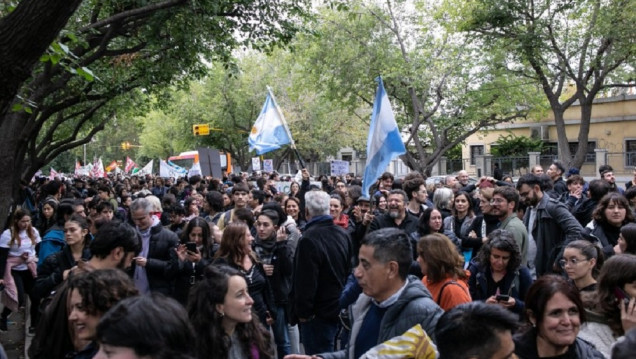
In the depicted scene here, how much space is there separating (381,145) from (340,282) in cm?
294

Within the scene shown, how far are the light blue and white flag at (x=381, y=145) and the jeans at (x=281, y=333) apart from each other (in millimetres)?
2237

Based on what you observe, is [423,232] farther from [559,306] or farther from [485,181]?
[559,306]

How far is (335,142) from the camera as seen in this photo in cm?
4775

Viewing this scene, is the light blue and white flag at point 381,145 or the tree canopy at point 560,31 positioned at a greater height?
the tree canopy at point 560,31

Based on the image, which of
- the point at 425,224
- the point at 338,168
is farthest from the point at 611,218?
the point at 338,168

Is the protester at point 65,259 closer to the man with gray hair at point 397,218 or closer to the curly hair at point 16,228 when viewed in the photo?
the curly hair at point 16,228

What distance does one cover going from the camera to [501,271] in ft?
16.5

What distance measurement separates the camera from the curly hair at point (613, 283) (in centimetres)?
379

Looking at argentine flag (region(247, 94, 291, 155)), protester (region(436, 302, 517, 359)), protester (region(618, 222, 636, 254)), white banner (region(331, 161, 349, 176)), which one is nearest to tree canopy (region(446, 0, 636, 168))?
white banner (region(331, 161, 349, 176))

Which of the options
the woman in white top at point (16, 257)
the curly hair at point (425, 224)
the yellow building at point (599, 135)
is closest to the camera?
the curly hair at point (425, 224)

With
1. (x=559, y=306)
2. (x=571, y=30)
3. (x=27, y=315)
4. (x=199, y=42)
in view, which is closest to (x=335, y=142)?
(x=571, y=30)

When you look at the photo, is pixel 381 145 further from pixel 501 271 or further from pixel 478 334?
pixel 478 334

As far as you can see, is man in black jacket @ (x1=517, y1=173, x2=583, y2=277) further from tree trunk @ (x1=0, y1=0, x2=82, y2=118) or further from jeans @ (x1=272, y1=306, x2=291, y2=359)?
tree trunk @ (x1=0, y1=0, x2=82, y2=118)

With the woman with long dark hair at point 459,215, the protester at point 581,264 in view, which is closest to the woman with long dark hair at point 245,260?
the protester at point 581,264
